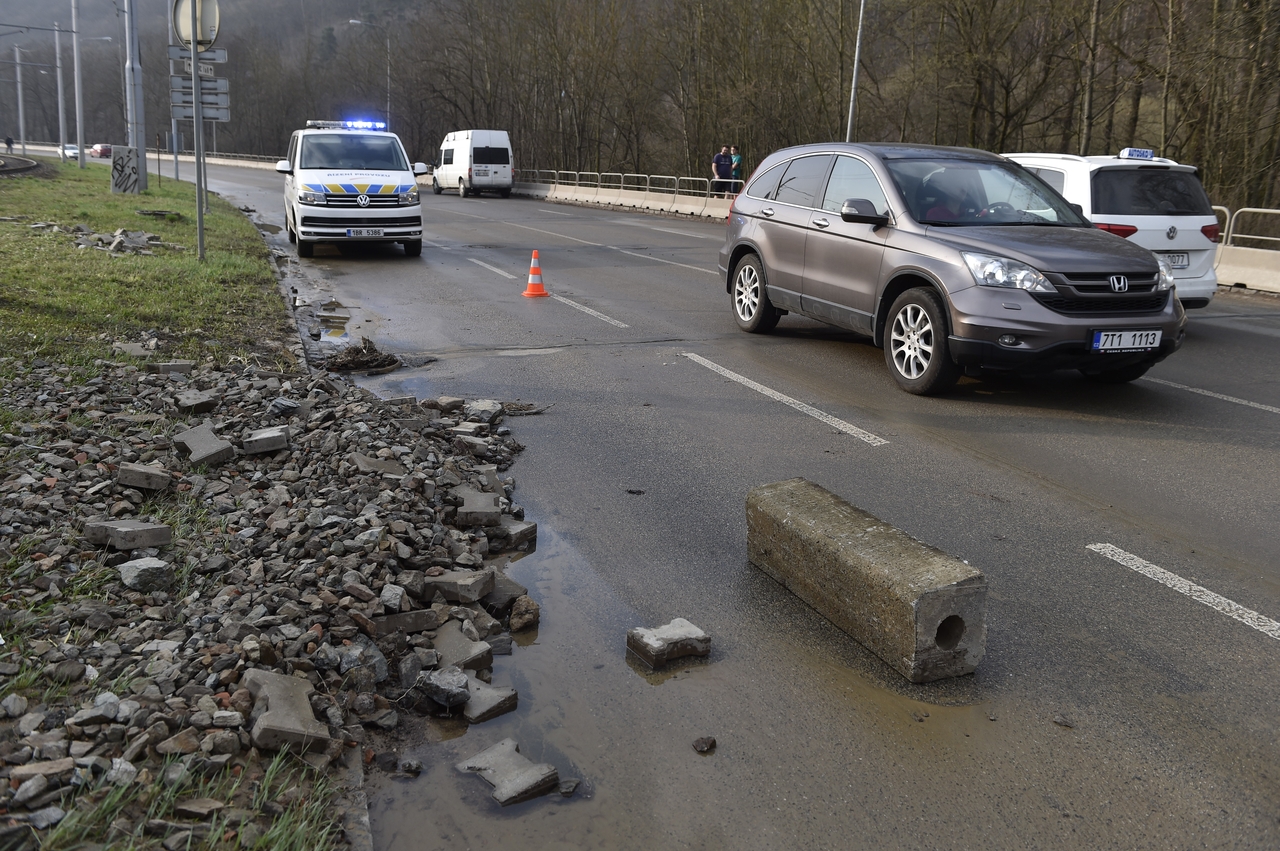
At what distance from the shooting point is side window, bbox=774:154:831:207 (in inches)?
366

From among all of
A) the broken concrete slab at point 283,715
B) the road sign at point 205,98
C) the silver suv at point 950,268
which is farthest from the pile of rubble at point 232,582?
the road sign at point 205,98

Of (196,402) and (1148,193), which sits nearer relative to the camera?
(196,402)

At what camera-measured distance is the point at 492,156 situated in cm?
4209

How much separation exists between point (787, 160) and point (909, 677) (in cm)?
721

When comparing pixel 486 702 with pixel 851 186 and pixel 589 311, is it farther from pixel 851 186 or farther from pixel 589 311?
pixel 589 311

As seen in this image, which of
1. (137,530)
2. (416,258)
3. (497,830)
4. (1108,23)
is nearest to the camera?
(497,830)

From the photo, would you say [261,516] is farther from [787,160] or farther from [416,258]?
[416,258]

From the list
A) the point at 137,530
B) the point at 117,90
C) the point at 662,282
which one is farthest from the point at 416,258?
the point at 117,90

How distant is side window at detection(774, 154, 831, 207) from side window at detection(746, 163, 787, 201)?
3.9 inches

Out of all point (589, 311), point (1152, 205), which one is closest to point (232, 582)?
point (589, 311)

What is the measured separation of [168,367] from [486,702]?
17.2 ft

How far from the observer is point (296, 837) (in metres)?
2.65

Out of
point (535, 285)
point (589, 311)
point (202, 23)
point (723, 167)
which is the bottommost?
point (589, 311)

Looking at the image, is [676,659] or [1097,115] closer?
[676,659]
